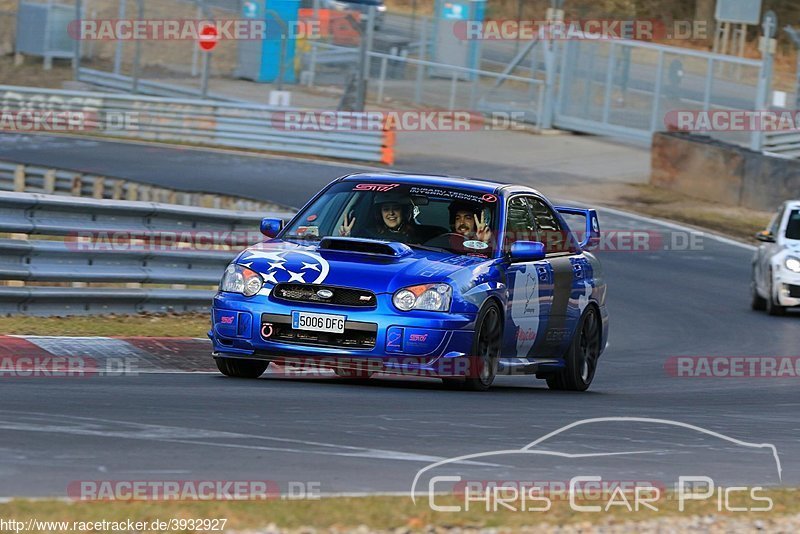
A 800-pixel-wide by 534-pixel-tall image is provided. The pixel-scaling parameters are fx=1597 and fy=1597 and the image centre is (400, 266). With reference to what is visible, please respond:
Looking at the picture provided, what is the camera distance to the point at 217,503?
563 cm

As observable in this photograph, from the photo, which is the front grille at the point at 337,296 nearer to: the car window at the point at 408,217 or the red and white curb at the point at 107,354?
the car window at the point at 408,217

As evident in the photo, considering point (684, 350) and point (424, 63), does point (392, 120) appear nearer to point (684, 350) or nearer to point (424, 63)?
point (424, 63)

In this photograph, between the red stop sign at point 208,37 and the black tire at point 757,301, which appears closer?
the black tire at point 757,301

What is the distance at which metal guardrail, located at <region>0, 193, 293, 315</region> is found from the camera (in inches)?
485

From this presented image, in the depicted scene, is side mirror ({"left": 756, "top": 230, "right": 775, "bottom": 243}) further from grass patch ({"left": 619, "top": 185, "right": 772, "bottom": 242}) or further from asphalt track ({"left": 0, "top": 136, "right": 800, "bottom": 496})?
grass patch ({"left": 619, "top": 185, "right": 772, "bottom": 242})

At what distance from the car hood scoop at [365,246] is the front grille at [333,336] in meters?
0.58

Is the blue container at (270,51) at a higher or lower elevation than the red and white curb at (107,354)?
higher

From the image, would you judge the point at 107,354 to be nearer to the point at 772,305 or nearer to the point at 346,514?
the point at 346,514

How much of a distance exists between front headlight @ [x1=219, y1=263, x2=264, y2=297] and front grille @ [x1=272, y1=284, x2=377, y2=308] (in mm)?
252

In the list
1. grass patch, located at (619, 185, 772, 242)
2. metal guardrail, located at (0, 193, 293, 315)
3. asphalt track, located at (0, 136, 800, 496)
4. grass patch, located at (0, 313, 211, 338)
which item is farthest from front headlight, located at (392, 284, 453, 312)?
grass patch, located at (619, 185, 772, 242)

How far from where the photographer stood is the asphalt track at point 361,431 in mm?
6438

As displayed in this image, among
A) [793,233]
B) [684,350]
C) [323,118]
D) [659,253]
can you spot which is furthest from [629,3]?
[684,350]

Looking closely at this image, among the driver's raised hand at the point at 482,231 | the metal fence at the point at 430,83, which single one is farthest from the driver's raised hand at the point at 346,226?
the metal fence at the point at 430,83

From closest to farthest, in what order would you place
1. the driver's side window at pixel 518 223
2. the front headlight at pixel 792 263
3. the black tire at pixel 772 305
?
the driver's side window at pixel 518 223, the front headlight at pixel 792 263, the black tire at pixel 772 305
